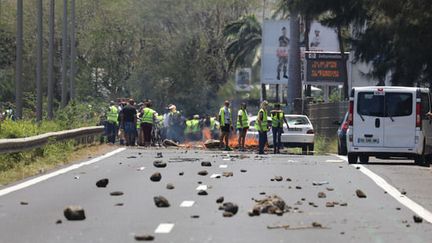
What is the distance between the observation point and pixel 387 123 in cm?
2522

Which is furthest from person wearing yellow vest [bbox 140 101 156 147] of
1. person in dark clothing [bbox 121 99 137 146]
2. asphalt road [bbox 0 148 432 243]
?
asphalt road [bbox 0 148 432 243]

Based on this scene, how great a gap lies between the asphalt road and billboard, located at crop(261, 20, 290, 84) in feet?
135

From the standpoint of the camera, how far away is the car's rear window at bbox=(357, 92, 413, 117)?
2520cm

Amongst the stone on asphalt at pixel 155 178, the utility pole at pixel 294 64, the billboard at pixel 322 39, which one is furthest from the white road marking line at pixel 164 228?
the billboard at pixel 322 39

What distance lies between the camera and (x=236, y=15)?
66.1 meters

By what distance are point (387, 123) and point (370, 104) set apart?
656 millimetres

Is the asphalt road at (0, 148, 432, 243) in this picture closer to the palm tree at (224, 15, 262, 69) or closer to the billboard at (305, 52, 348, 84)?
the billboard at (305, 52, 348, 84)

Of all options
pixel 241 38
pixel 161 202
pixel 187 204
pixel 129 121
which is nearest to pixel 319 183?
pixel 187 204

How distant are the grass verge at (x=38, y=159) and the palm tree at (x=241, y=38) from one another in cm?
3741

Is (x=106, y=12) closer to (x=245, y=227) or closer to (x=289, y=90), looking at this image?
(x=289, y=90)

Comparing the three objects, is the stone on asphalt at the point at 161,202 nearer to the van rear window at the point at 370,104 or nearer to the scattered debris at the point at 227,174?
the scattered debris at the point at 227,174

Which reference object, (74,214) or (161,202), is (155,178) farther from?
(74,214)

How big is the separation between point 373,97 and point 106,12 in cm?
3597

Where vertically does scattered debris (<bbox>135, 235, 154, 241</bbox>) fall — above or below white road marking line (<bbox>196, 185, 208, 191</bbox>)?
below
